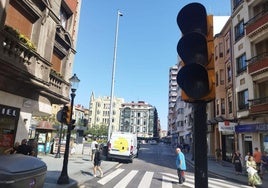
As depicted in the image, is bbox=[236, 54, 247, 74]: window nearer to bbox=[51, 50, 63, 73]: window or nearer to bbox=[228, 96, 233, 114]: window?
bbox=[228, 96, 233, 114]: window

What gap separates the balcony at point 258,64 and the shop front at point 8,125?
17743 millimetres

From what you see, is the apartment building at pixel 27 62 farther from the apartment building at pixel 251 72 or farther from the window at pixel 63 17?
the apartment building at pixel 251 72

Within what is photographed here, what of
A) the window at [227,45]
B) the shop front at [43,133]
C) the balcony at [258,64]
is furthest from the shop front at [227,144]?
the shop front at [43,133]

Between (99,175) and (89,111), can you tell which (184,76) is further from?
(89,111)

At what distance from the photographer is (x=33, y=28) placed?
41.0ft

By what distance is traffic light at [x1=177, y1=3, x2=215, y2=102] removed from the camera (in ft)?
8.68

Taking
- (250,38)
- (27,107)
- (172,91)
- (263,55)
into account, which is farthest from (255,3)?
(172,91)

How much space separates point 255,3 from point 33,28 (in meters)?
19.2

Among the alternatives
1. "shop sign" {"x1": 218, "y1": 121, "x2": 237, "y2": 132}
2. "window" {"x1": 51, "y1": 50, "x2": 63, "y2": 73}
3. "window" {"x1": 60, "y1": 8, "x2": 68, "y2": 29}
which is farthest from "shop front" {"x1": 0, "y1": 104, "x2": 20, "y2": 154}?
"shop sign" {"x1": 218, "y1": 121, "x2": 237, "y2": 132}

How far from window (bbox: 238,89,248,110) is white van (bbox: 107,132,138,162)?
10.6m

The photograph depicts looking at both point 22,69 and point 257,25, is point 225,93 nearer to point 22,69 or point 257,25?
point 257,25

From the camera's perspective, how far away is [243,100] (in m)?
24.9

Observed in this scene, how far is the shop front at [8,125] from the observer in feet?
35.3

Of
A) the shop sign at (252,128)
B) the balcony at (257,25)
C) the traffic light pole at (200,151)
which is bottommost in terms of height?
the traffic light pole at (200,151)
